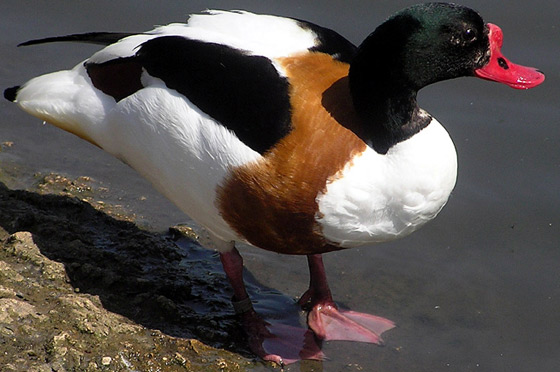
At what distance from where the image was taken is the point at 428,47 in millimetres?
3660

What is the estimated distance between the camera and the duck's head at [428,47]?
362 centimetres

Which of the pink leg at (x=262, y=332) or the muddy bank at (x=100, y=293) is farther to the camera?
the pink leg at (x=262, y=332)

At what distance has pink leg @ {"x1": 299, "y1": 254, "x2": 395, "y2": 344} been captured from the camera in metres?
4.55

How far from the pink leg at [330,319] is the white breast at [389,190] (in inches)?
30.2

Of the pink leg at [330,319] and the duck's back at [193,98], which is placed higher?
the duck's back at [193,98]

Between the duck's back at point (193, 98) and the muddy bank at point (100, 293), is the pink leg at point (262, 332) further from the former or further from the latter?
the duck's back at point (193, 98)

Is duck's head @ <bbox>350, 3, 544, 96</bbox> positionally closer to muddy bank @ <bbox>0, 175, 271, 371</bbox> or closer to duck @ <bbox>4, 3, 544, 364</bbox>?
duck @ <bbox>4, 3, 544, 364</bbox>

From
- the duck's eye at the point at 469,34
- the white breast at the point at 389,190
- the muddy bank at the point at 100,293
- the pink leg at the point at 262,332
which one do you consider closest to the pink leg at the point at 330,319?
the pink leg at the point at 262,332

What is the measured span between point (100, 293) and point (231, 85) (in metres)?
1.21

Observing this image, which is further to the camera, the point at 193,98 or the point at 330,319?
the point at 330,319

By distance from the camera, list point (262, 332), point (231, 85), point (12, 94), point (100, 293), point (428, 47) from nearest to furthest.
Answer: point (428, 47) → point (231, 85) → point (100, 293) → point (262, 332) → point (12, 94)

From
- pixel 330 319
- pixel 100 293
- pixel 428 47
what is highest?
pixel 428 47

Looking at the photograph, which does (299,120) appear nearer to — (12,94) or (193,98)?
(193,98)

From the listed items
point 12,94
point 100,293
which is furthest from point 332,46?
point 12,94
